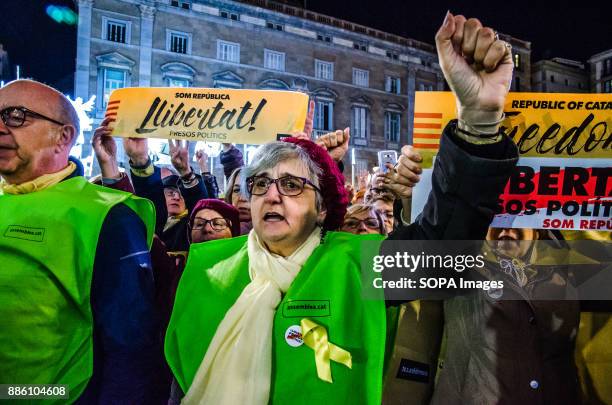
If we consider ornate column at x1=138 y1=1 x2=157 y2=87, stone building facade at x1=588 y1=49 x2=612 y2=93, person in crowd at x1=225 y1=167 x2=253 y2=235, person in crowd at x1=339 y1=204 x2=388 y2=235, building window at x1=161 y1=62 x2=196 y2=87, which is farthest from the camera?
stone building facade at x1=588 y1=49 x2=612 y2=93

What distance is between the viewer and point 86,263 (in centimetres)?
206

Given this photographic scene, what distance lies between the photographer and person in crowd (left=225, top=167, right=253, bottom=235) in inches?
156

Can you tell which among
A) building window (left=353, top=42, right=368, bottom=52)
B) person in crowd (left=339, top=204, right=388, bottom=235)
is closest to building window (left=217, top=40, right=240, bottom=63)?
building window (left=353, top=42, right=368, bottom=52)

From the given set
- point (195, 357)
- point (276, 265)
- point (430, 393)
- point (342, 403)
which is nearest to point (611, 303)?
point (430, 393)

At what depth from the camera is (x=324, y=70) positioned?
96.8 ft

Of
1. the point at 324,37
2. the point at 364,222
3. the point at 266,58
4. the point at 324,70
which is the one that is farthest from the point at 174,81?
the point at 364,222

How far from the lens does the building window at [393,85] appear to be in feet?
104

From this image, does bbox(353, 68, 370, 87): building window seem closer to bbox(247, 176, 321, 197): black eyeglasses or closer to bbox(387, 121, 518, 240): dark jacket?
bbox(247, 176, 321, 197): black eyeglasses

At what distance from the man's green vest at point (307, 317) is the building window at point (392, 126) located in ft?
98.7

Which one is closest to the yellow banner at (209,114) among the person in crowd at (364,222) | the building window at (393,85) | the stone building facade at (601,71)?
the person in crowd at (364,222)

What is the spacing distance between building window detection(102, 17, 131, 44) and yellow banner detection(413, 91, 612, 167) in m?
24.1

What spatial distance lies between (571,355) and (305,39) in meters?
28.6

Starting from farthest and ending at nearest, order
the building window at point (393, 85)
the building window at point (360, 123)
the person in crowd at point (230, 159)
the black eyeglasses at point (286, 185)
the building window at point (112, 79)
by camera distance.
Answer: the building window at point (393, 85) → the building window at point (360, 123) → the building window at point (112, 79) → the person in crowd at point (230, 159) → the black eyeglasses at point (286, 185)

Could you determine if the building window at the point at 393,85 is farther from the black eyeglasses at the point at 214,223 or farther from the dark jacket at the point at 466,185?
the dark jacket at the point at 466,185
